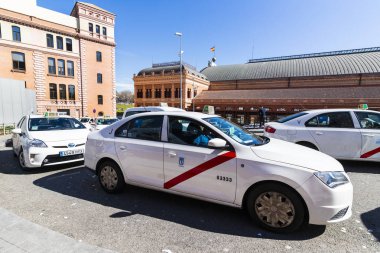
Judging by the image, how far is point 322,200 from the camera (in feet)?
8.75

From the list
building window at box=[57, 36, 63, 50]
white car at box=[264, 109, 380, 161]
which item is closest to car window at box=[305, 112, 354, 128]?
A: white car at box=[264, 109, 380, 161]

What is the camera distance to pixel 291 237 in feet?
9.15

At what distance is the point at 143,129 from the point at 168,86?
39.3 metres

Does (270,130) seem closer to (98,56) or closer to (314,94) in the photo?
(314,94)

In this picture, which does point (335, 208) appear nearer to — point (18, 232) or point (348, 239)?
point (348, 239)

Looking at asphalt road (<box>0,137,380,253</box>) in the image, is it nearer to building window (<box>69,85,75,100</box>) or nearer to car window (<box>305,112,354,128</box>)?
car window (<box>305,112,354,128</box>)

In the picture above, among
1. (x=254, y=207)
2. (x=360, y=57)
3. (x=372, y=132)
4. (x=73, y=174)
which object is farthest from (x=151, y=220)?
(x=360, y=57)

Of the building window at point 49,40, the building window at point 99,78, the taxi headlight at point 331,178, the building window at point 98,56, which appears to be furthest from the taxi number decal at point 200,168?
the building window at point 98,56

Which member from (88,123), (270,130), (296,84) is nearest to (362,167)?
(270,130)

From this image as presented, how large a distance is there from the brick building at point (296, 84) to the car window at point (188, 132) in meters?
28.1

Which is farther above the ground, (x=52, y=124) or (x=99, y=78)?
(x=99, y=78)

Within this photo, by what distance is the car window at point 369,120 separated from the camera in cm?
571

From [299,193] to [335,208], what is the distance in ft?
1.55

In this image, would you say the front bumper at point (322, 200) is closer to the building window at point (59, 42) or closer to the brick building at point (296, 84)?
the brick building at point (296, 84)
